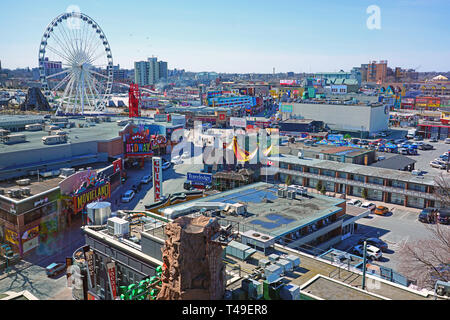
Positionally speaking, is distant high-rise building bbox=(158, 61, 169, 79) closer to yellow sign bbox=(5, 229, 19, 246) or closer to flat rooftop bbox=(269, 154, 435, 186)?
flat rooftop bbox=(269, 154, 435, 186)

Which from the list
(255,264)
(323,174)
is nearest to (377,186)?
(323,174)

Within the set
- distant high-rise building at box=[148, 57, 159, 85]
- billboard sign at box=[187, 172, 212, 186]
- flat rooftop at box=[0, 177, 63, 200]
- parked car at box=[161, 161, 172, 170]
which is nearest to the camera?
flat rooftop at box=[0, 177, 63, 200]

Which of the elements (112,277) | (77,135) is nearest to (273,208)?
(112,277)

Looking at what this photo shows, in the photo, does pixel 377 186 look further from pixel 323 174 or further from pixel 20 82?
pixel 20 82

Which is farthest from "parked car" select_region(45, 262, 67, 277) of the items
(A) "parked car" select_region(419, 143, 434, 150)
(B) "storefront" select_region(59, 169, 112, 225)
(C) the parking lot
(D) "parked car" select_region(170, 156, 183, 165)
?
(A) "parked car" select_region(419, 143, 434, 150)

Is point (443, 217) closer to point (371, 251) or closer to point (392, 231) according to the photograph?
point (392, 231)
